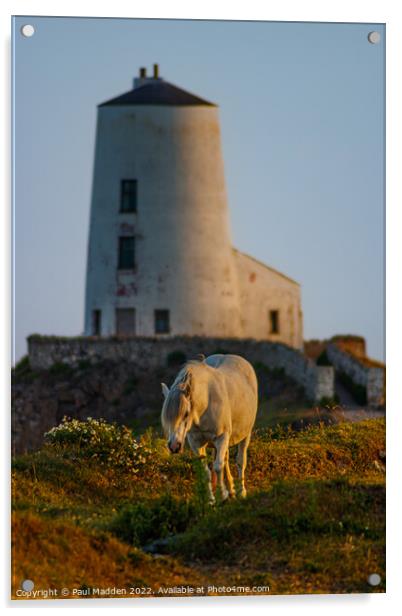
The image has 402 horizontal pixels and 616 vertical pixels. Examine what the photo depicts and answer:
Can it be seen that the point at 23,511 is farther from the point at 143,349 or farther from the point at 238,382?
the point at 143,349

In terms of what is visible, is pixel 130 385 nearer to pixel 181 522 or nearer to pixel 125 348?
pixel 125 348

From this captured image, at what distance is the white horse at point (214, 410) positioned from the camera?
1902 cm

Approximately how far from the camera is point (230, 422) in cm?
2027

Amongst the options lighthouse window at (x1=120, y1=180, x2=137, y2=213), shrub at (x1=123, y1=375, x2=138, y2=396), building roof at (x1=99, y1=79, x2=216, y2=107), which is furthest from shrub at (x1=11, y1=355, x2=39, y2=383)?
building roof at (x1=99, y1=79, x2=216, y2=107)

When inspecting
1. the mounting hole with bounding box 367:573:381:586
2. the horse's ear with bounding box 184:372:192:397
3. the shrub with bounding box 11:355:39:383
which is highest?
the horse's ear with bounding box 184:372:192:397

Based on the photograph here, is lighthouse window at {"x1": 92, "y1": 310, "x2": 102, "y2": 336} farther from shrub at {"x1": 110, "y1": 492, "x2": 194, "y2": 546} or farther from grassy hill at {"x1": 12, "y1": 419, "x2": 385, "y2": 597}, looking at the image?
shrub at {"x1": 110, "y1": 492, "x2": 194, "y2": 546}

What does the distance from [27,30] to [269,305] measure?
4970cm

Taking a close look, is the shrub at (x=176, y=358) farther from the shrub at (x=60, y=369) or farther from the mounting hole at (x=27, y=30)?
the mounting hole at (x=27, y=30)

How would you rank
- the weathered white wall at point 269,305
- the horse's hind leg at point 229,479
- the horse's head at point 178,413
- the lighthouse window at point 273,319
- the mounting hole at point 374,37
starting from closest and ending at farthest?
→ the horse's head at point 178,413
the mounting hole at point 374,37
the horse's hind leg at point 229,479
the weathered white wall at point 269,305
the lighthouse window at point 273,319

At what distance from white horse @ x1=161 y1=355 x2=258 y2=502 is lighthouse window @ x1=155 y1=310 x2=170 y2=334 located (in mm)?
40777

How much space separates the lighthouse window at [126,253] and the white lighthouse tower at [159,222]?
4 centimetres

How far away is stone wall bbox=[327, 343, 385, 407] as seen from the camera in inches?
1934

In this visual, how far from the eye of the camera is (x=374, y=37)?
1969 cm

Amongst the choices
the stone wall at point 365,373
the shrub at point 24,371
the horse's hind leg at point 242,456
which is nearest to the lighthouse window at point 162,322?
the shrub at point 24,371
